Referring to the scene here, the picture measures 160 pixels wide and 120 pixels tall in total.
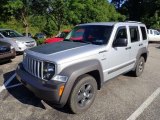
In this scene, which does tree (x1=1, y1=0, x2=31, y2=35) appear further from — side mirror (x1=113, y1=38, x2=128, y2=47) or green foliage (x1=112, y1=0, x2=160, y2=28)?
green foliage (x1=112, y1=0, x2=160, y2=28)

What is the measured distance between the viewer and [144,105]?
500cm

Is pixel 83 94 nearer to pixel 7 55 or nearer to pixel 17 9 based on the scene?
pixel 7 55

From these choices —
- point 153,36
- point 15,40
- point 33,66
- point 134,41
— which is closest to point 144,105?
point 134,41

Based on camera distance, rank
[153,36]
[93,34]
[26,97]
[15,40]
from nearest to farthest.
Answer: [26,97], [93,34], [15,40], [153,36]

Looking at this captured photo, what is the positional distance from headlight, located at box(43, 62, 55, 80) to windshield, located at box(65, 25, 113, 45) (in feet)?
4.87

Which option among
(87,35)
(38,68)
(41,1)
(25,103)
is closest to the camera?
(38,68)

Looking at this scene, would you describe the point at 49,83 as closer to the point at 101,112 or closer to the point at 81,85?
the point at 81,85

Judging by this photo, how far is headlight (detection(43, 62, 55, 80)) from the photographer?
13.6 ft

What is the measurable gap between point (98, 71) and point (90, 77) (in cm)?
29

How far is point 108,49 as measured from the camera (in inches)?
201

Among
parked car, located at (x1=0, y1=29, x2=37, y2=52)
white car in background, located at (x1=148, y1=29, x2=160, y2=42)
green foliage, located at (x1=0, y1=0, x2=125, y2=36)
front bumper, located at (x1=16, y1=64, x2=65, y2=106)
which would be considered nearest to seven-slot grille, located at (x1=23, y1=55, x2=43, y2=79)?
front bumper, located at (x1=16, y1=64, x2=65, y2=106)

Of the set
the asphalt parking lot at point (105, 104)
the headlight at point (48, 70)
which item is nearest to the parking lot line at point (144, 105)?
the asphalt parking lot at point (105, 104)

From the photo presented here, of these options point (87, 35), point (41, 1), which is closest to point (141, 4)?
point (41, 1)

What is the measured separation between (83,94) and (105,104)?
0.75m
